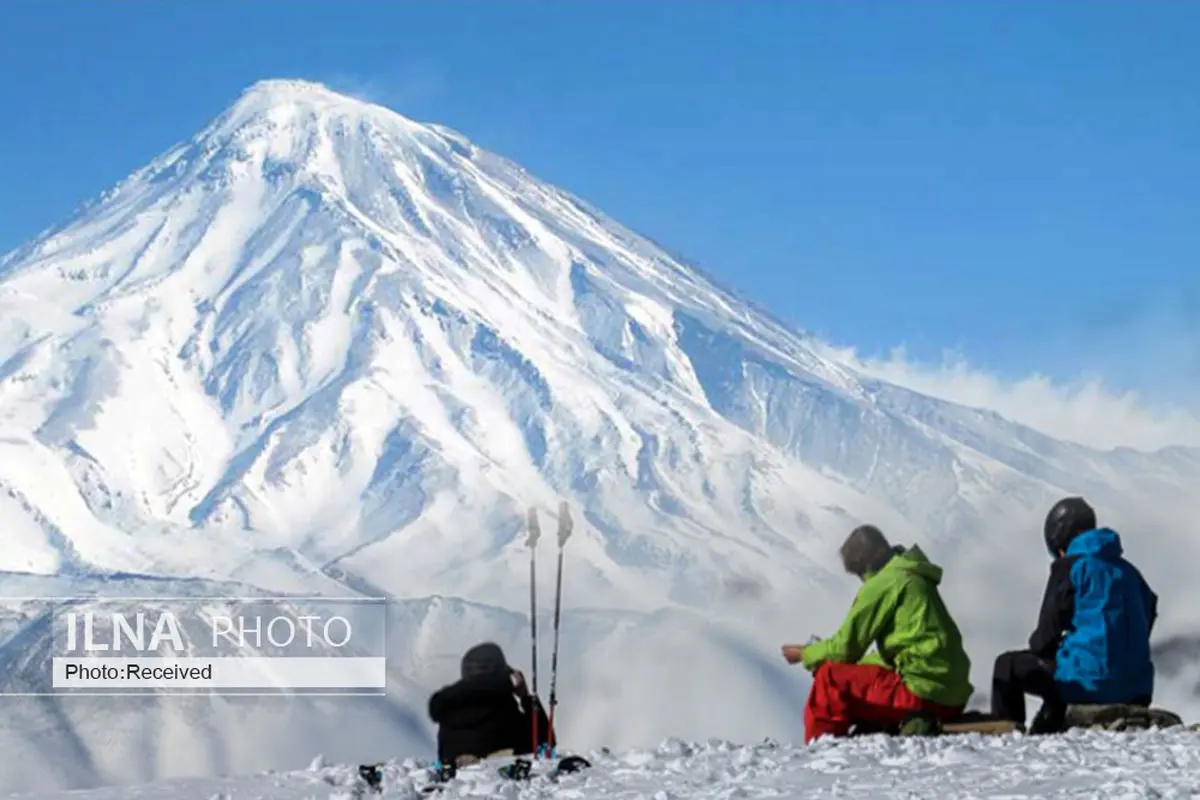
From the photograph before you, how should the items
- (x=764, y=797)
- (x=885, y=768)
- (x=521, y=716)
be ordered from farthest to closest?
1. (x=521, y=716)
2. (x=885, y=768)
3. (x=764, y=797)

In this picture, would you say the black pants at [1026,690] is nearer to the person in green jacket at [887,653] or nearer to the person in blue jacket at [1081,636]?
the person in blue jacket at [1081,636]

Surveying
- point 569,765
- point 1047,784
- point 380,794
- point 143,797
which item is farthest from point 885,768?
point 143,797

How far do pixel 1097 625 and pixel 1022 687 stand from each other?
25.5 inches

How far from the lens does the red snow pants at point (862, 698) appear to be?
44.3 ft

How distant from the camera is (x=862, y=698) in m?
13.6

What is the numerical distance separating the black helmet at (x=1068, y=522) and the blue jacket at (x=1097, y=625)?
0.46ft

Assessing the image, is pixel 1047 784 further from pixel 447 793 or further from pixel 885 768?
pixel 447 793

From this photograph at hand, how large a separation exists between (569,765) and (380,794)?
118 centimetres

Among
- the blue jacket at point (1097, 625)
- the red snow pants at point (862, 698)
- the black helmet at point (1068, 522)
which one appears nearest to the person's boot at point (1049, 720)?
the blue jacket at point (1097, 625)

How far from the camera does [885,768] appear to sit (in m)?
11.9

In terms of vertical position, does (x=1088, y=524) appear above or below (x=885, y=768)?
above

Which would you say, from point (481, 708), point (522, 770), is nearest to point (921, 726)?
point (522, 770)

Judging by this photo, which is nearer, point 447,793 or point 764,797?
point 764,797

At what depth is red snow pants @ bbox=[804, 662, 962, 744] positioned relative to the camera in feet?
44.3
